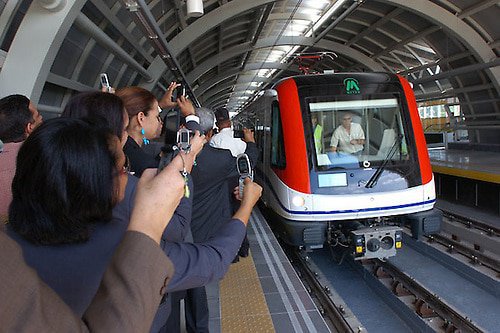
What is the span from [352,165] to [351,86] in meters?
1.11

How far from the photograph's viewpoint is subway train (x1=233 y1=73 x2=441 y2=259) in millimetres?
5867

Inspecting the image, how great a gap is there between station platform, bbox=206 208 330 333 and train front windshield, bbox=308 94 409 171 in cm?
152

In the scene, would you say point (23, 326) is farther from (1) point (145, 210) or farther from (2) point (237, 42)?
(2) point (237, 42)

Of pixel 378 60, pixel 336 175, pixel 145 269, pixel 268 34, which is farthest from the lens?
pixel 378 60

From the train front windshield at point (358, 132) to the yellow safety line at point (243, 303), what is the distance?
174 centimetres

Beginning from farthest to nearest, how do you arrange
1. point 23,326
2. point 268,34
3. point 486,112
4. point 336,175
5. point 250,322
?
1. point 268,34
2. point 486,112
3. point 336,175
4. point 250,322
5. point 23,326

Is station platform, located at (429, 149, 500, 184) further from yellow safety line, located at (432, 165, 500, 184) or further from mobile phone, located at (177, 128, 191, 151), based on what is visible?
mobile phone, located at (177, 128, 191, 151)

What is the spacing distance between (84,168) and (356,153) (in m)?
5.26

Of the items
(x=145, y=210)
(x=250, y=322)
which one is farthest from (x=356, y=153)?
(x=145, y=210)

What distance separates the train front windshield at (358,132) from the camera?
238 inches

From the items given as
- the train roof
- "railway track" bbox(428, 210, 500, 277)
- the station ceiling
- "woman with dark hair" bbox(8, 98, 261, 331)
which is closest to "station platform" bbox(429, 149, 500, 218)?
"railway track" bbox(428, 210, 500, 277)

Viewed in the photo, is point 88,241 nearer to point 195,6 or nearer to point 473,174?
point 195,6

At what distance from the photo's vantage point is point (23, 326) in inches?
31.9

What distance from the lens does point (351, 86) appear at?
625 cm
